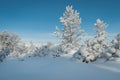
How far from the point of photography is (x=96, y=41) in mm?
12141

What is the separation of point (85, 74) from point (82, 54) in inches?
123

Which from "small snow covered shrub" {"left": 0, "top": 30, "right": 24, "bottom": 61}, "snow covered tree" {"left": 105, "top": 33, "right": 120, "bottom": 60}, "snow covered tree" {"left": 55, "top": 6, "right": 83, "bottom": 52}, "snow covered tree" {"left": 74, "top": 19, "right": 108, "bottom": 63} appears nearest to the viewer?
"snow covered tree" {"left": 105, "top": 33, "right": 120, "bottom": 60}

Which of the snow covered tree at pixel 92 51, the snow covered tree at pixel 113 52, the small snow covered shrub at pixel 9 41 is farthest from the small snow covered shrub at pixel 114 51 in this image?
the small snow covered shrub at pixel 9 41

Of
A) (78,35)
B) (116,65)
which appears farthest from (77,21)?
(116,65)

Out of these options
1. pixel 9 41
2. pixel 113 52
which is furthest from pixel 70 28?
pixel 113 52

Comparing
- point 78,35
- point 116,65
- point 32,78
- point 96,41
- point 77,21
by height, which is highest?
point 77,21

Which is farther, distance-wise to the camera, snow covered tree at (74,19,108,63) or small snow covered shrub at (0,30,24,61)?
small snow covered shrub at (0,30,24,61)

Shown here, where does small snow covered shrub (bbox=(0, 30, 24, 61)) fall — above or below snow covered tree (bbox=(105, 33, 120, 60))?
above

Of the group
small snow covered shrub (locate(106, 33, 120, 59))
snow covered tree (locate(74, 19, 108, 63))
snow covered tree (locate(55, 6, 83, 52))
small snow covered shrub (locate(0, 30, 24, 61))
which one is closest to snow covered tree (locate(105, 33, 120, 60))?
small snow covered shrub (locate(106, 33, 120, 59))

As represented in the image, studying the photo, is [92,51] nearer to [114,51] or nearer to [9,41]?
[114,51]

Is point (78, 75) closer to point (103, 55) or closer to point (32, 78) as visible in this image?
point (32, 78)

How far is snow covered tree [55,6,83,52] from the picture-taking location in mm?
37500

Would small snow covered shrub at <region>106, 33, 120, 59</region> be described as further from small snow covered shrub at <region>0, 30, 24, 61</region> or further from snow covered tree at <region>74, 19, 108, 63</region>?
small snow covered shrub at <region>0, 30, 24, 61</region>

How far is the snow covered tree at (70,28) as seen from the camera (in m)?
37.5
